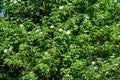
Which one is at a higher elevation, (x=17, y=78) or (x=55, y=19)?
(x=55, y=19)

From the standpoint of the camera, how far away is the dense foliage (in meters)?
11.8

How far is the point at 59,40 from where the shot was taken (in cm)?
1195

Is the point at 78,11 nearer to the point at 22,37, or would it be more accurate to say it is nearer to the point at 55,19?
the point at 55,19

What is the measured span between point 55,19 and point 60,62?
127cm

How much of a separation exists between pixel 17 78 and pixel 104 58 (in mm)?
2676

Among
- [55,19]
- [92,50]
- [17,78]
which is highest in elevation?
[55,19]

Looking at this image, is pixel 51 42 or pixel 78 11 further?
pixel 78 11

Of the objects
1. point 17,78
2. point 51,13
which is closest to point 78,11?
point 51,13

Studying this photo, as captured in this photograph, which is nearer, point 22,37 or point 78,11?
point 22,37

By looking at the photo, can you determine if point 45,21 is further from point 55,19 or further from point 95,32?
point 95,32

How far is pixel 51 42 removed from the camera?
12.0 metres

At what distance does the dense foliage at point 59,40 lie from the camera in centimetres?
1179

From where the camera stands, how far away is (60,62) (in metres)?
12.2

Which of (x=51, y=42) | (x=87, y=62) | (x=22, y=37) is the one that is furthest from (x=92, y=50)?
(x=22, y=37)
